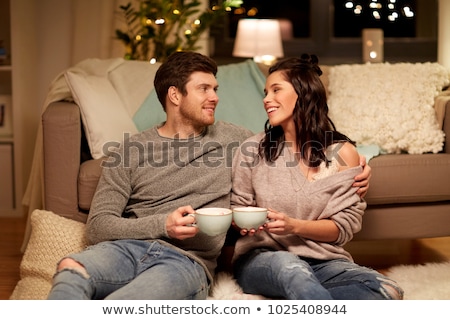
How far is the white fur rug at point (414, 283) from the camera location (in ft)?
6.72

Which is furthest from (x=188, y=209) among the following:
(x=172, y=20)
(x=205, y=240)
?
(x=172, y=20)

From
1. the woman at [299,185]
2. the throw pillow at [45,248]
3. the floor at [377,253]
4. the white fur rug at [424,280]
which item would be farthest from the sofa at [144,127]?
the woman at [299,185]

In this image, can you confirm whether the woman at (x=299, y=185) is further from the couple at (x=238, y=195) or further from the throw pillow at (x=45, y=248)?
the throw pillow at (x=45, y=248)

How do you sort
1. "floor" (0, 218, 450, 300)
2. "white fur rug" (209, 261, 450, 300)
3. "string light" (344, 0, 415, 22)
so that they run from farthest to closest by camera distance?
"string light" (344, 0, 415, 22) → "floor" (0, 218, 450, 300) → "white fur rug" (209, 261, 450, 300)

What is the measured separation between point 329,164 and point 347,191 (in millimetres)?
99

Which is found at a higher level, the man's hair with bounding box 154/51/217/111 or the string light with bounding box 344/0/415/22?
the string light with bounding box 344/0/415/22

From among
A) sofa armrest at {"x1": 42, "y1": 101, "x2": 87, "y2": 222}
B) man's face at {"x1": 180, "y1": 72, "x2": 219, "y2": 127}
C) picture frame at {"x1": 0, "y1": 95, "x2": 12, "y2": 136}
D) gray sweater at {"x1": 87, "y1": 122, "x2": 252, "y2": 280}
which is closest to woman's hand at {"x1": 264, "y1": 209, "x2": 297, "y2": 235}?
gray sweater at {"x1": 87, "y1": 122, "x2": 252, "y2": 280}

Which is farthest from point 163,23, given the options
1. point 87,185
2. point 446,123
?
point 446,123

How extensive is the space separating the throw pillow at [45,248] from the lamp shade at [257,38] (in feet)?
6.44

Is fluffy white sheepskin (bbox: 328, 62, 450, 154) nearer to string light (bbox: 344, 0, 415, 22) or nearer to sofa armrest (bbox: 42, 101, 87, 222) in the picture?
sofa armrest (bbox: 42, 101, 87, 222)

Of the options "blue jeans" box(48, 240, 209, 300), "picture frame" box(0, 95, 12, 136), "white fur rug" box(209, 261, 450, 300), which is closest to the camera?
"blue jeans" box(48, 240, 209, 300)

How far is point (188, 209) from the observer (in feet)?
5.89

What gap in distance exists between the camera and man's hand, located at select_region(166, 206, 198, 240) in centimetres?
179

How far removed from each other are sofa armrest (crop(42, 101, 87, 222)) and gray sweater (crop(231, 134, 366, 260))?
76 centimetres
